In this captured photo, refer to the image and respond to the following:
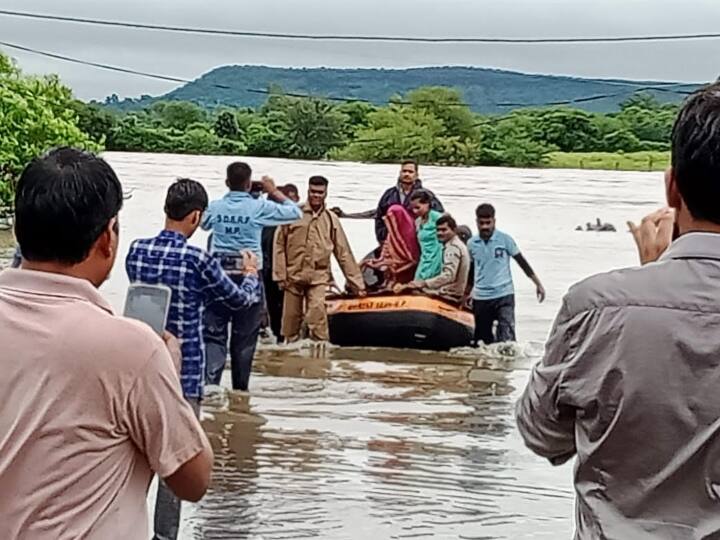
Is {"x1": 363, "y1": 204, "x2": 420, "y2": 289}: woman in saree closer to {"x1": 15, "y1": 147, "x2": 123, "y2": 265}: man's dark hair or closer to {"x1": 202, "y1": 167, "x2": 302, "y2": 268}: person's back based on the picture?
{"x1": 202, "y1": 167, "x2": 302, "y2": 268}: person's back

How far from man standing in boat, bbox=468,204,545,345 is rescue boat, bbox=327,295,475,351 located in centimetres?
38

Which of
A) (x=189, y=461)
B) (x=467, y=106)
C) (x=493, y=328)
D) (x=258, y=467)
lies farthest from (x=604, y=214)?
(x=189, y=461)

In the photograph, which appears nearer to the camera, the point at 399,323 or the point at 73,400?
the point at 73,400

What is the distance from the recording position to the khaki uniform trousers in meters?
13.8

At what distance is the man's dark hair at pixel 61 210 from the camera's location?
267cm

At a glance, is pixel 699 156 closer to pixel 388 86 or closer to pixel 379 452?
pixel 379 452

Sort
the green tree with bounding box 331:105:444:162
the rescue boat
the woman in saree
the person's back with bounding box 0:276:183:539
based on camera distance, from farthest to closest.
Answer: the green tree with bounding box 331:105:444:162 → the woman in saree → the rescue boat → the person's back with bounding box 0:276:183:539

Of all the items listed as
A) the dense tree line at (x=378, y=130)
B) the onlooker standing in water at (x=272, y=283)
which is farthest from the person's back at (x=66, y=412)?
the dense tree line at (x=378, y=130)

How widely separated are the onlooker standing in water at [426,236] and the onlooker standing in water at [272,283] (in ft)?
4.10

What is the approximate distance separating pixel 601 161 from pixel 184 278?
135 feet

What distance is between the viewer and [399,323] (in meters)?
13.8

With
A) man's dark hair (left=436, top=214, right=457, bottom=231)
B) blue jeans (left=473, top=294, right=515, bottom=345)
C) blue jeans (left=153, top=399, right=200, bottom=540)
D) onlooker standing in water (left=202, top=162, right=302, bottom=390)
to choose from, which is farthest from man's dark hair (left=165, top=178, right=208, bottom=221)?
man's dark hair (left=436, top=214, right=457, bottom=231)

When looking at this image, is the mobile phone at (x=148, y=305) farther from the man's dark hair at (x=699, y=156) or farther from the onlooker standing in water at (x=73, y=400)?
the man's dark hair at (x=699, y=156)

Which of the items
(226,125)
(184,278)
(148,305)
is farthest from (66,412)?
(226,125)
